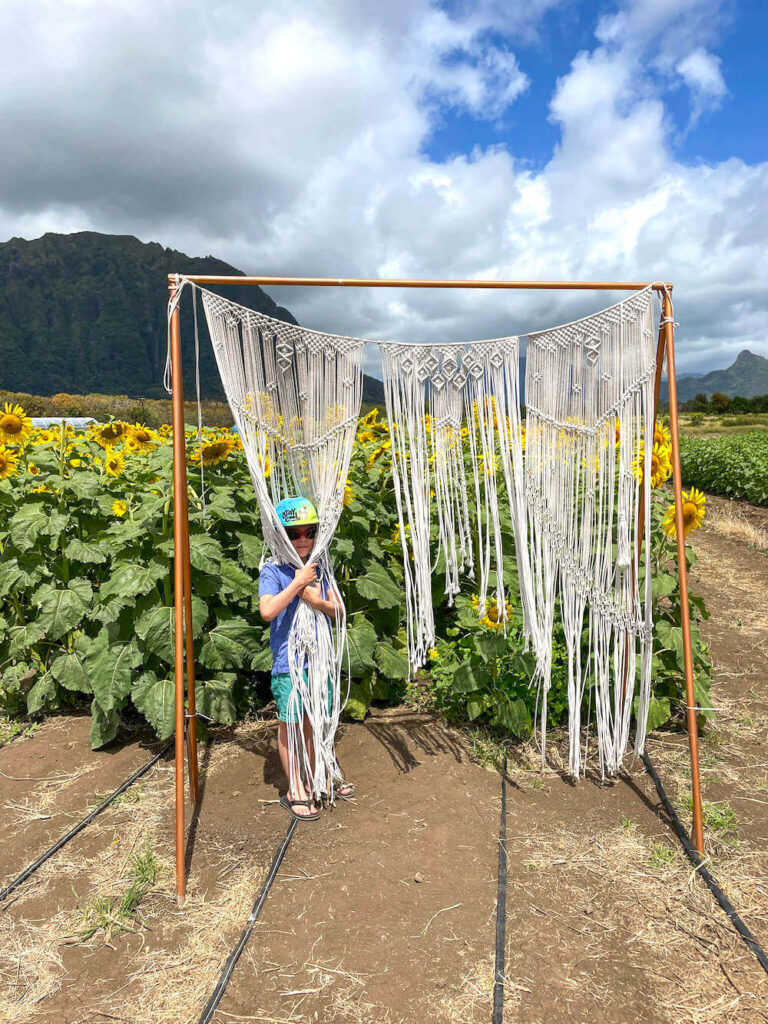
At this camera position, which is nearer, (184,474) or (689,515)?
(184,474)

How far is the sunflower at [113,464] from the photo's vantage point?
379cm

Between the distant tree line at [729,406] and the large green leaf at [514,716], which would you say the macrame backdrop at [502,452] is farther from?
the distant tree line at [729,406]

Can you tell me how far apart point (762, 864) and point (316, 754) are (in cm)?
175

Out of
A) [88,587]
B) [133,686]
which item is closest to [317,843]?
[133,686]

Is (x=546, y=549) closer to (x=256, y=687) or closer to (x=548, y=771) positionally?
(x=548, y=771)

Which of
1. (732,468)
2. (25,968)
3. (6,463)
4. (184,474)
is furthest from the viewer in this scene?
(732,468)

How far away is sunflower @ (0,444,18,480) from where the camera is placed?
3.59 metres

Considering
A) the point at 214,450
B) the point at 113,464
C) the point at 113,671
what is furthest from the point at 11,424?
the point at 113,671

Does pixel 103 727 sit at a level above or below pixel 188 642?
below

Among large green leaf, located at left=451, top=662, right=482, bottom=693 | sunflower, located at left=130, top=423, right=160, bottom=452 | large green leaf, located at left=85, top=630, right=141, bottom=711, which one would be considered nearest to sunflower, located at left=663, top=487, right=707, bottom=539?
large green leaf, located at left=451, top=662, right=482, bottom=693

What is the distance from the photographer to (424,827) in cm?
259

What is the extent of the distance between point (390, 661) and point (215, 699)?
95 centimetres

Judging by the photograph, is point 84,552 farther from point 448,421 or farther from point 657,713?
point 657,713

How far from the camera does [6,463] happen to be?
11.8 feet
